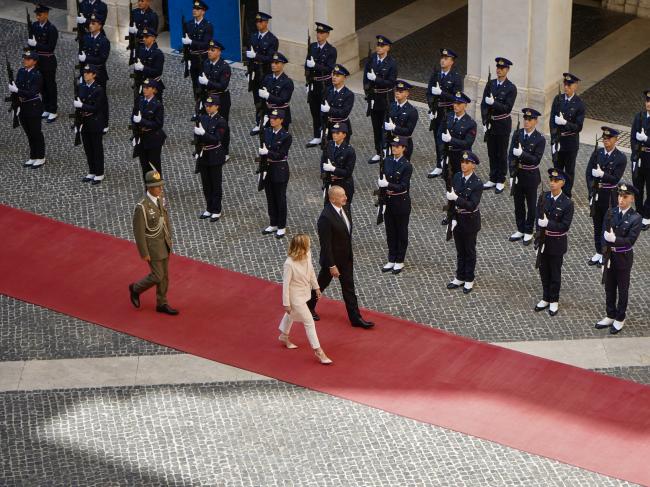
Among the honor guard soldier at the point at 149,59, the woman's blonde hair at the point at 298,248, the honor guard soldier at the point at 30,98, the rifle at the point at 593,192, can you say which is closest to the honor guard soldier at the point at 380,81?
the honor guard soldier at the point at 149,59

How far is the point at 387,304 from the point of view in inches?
643

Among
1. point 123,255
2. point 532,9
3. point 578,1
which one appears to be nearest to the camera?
point 123,255

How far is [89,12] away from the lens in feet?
73.3

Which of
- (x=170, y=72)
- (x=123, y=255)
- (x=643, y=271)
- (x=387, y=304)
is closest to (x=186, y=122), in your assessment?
(x=170, y=72)

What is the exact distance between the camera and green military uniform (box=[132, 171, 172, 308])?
15.5m

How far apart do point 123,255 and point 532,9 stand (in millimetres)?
6765

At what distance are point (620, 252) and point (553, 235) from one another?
2.55ft

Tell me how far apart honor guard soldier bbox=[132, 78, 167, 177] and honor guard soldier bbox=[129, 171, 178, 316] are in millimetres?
3018

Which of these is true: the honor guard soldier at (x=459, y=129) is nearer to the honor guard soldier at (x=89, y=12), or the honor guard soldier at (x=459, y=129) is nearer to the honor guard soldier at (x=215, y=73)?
the honor guard soldier at (x=215, y=73)

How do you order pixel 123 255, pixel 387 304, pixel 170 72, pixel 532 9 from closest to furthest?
pixel 387 304
pixel 123 255
pixel 532 9
pixel 170 72

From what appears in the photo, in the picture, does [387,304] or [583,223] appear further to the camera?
[583,223]

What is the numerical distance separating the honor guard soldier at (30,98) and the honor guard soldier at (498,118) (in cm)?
587

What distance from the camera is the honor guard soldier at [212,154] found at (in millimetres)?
17938

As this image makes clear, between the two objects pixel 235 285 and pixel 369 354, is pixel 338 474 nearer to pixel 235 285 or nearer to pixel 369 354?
pixel 369 354
